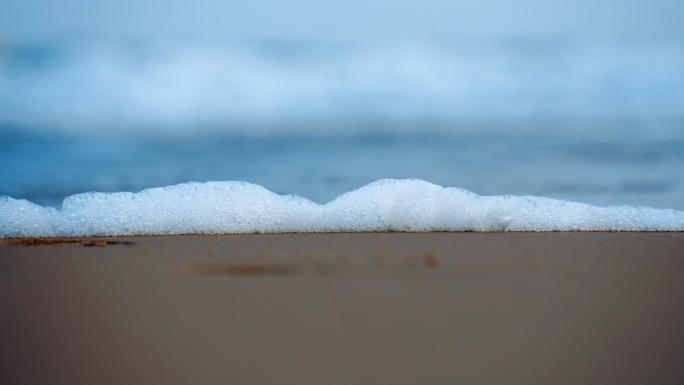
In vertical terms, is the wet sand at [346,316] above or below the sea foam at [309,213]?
below

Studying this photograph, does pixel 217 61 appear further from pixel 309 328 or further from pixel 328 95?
pixel 309 328

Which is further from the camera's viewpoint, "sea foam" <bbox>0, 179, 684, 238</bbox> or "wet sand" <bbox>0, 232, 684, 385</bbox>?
"sea foam" <bbox>0, 179, 684, 238</bbox>

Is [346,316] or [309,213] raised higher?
[309,213]

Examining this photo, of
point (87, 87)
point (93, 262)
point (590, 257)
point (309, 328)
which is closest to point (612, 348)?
point (309, 328)

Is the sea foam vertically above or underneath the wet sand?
above
